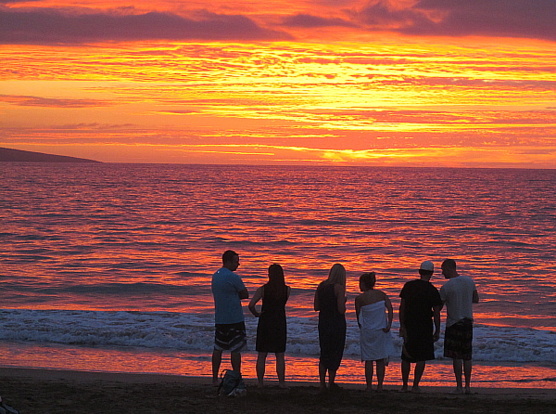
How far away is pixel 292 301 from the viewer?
18969mm

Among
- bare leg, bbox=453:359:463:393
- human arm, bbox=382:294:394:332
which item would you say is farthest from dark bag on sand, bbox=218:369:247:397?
bare leg, bbox=453:359:463:393

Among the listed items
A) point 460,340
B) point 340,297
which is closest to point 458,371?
point 460,340

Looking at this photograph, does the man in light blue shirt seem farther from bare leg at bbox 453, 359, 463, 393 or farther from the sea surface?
bare leg at bbox 453, 359, 463, 393

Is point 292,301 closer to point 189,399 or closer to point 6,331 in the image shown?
point 6,331

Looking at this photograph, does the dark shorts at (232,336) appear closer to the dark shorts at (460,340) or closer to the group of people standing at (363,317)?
the group of people standing at (363,317)

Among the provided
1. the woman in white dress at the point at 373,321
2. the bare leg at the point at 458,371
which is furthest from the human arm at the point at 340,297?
the bare leg at the point at 458,371

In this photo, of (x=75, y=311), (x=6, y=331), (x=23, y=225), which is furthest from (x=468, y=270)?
(x=23, y=225)

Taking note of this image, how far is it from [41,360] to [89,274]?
1253 cm

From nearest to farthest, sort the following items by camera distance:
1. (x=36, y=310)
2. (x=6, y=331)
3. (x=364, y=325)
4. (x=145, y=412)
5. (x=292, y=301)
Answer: (x=145, y=412) < (x=364, y=325) < (x=6, y=331) < (x=36, y=310) < (x=292, y=301)

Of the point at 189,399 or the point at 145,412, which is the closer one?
the point at 145,412

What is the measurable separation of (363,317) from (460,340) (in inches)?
50.0

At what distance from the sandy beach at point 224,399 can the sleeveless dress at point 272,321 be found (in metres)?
0.57

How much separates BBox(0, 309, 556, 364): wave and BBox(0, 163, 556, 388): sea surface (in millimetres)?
40

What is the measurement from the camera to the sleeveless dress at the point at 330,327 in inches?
337
